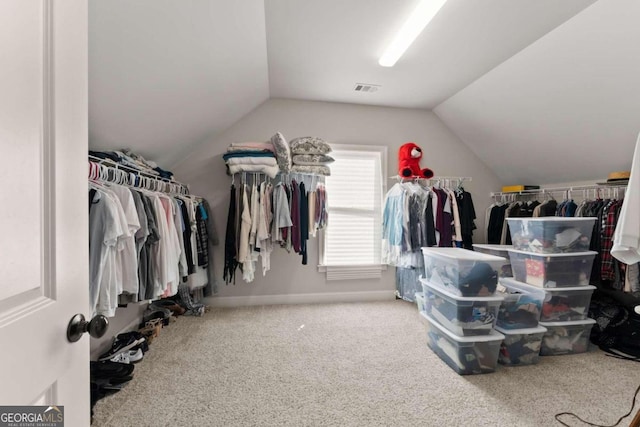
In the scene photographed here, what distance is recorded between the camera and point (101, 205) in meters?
1.53

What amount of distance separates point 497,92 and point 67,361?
370 centimetres

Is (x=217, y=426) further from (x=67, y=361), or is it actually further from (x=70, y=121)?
(x=70, y=121)

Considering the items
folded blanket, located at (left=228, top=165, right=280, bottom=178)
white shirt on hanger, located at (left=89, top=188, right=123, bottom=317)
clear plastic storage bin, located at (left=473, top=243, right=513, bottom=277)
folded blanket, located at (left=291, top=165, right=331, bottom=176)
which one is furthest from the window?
white shirt on hanger, located at (left=89, top=188, right=123, bottom=317)

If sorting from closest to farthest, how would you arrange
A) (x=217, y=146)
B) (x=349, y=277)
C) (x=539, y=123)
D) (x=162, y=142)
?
(x=162, y=142) → (x=539, y=123) → (x=217, y=146) → (x=349, y=277)

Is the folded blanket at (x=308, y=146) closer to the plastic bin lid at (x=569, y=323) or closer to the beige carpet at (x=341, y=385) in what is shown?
the beige carpet at (x=341, y=385)

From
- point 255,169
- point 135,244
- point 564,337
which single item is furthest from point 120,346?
point 564,337

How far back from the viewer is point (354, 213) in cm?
375

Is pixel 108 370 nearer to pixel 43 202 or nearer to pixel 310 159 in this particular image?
pixel 43 202

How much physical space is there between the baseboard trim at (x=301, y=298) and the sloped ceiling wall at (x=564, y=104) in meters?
2.40

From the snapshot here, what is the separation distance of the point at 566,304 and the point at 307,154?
9.14 feet

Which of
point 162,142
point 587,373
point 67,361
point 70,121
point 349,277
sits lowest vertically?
point 587,373

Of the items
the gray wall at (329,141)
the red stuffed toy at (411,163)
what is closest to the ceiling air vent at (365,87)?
the gray wall at (329,141)

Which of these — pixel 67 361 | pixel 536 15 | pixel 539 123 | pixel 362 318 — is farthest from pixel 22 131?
pixel 539 123

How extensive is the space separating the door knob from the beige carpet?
1252 mm
